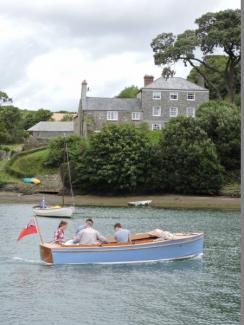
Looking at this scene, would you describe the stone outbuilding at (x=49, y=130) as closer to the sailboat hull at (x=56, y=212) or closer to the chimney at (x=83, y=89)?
the chimney at (x=83, y=89)

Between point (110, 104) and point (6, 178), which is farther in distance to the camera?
point (110, 104)

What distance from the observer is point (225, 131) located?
3093 inches

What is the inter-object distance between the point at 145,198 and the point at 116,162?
6.16 meters

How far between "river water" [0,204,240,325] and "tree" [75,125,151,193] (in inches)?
1494

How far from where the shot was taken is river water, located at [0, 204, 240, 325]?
19562mm

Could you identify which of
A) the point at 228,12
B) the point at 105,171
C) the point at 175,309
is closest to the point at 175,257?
the point at 175,309

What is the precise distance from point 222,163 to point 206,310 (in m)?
60.0

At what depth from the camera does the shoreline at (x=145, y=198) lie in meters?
70.4

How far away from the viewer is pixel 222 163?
7919cm

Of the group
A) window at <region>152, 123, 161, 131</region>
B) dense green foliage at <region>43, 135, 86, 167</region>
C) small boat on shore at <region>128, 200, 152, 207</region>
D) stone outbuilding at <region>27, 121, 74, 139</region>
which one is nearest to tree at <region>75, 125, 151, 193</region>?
small boat on shore at <region>128, 200, 152, 207</region>

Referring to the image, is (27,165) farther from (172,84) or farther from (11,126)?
(11,126)

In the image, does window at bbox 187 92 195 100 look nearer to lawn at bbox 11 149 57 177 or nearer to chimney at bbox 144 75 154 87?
chimney at bbox 144 75 154 87

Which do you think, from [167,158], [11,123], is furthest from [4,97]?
[167,158]

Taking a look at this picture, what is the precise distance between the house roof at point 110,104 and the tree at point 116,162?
58.3 feet
